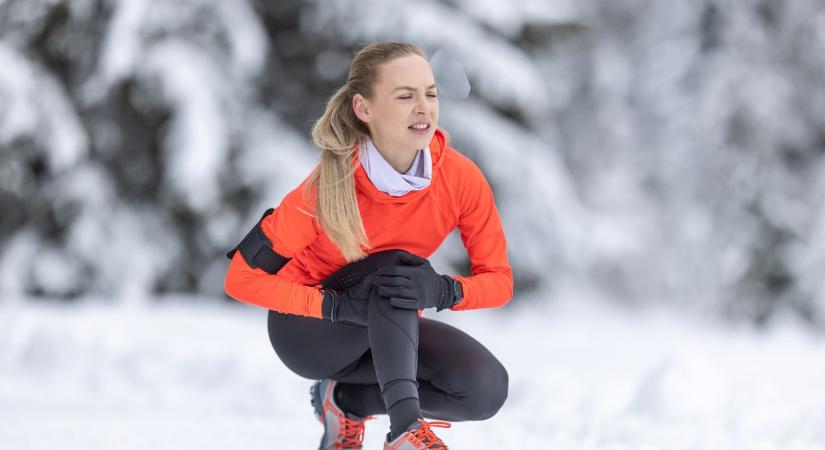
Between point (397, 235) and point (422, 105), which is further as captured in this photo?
point (397, 235)

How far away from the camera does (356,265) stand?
7.96 ft

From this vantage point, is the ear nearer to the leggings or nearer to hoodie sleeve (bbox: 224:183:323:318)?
hoodie sleeve (bbox: 224:183:323:318)

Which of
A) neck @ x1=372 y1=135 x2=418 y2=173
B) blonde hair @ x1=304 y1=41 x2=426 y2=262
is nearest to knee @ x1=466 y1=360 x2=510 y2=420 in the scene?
blonde hair @ x1=304 y1=41 x2=426 y2=262

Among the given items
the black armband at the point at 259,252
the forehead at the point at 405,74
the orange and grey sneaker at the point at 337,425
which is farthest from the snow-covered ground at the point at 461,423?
the forehead at the point at 405,74

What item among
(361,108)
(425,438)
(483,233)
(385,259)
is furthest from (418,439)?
(361,108)

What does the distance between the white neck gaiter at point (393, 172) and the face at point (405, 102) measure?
0.13 feet

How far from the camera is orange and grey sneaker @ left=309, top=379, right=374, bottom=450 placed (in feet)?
8.57

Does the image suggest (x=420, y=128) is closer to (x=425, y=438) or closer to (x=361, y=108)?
(x=361, y=108)

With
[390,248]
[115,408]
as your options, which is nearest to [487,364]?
[390,248]

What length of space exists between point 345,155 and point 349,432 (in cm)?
79

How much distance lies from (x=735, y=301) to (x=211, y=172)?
4193mm

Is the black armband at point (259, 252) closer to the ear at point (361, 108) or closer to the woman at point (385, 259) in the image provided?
the woman at point (385, 259)

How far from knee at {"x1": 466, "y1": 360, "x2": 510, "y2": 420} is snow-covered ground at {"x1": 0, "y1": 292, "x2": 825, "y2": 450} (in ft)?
1.14

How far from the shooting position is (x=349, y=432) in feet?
8.59
